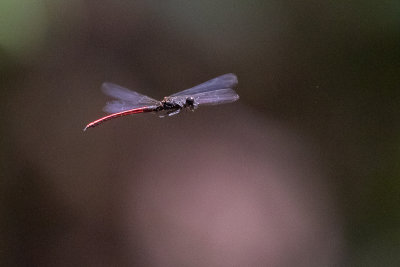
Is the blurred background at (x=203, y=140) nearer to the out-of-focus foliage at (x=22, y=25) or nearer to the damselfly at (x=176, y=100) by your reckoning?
the out-of-focus foliage at (x=22, y=25)

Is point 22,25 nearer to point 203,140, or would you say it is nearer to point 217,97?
point 217,97

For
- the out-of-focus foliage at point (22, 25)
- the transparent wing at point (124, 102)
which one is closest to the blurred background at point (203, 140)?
the out-of-focus foliage at point (22, 25)

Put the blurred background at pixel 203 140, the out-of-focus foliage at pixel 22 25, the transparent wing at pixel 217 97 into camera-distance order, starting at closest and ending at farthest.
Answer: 1. the transparent wing at pixel 217 97
2. the out-of-focus foliage at pixel 22 25
3. the blurred background at pixel 203 140

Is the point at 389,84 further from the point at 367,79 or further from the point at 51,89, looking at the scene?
the point at 51,89

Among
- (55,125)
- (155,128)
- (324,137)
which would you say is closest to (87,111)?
(55,125)

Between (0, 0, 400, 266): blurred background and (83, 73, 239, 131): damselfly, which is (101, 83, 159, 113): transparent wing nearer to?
(83, 73, 239, 131): damselfly
